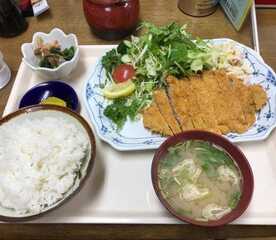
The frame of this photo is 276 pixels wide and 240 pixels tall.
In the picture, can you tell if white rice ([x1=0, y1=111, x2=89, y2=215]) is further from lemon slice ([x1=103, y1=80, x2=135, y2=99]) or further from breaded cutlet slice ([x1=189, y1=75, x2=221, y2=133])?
breaded cutlet slice ([x1=189, y1=75, x2=221, y2=133])

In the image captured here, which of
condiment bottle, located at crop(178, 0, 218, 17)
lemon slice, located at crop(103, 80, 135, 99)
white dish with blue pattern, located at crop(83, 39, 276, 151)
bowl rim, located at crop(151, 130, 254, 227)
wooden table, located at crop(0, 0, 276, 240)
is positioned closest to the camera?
bowl rim, located at crop(151, 130, 254, 227)

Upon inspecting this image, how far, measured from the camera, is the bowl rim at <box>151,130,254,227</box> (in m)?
0.93

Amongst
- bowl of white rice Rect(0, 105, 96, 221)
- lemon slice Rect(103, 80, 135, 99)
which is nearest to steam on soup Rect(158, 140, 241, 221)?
bowl of white rice Rect(0, 105, 96, 221)

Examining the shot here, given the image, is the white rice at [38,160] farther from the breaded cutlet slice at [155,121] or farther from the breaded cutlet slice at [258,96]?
the breaded cutlet slice at [258,96]

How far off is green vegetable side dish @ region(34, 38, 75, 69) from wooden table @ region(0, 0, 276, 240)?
0.15 meters

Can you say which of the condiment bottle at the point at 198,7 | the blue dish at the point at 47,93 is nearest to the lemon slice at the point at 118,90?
the blue dish at the point at 47,93

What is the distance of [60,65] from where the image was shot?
135cm

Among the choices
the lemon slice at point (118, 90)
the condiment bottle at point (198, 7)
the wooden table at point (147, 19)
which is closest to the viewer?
the wooden table at point (147, 19)

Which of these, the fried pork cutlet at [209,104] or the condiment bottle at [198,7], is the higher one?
the condiment bottle at [198,7]

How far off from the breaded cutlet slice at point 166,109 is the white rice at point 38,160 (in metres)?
0.33

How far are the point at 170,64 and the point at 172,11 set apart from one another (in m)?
0.47

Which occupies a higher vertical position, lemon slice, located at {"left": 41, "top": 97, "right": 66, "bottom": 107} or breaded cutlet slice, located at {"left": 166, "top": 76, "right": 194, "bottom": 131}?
lemon slice, located at {"left": 41, "top": 97, "right": 66, "bottom": 107}

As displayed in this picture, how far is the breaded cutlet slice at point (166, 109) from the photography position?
3.97 ft

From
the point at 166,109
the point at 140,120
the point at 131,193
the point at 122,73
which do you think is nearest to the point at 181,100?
the point at 166,109
